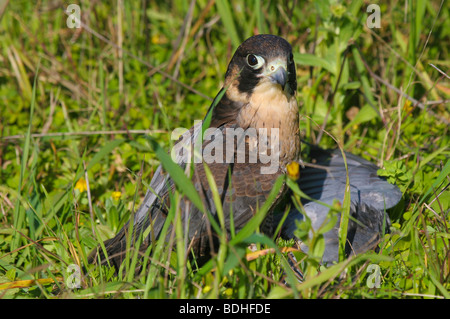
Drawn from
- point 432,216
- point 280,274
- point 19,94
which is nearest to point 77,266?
point 280,274

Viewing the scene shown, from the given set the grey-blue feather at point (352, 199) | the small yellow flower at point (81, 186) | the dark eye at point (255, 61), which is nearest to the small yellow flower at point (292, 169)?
the grey-blue feather at point (352, 199)

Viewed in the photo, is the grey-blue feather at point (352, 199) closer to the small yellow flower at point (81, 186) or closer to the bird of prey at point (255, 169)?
the bird of prey at point (255, 169)

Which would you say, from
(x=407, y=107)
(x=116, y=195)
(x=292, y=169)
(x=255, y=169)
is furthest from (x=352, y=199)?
(x=116, y=195)

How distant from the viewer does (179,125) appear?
4488mm

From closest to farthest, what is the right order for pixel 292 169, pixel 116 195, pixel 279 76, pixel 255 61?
1. pixel 279 76
2. pixel 255 61
3. pixel 292 169
4. pixel 116 195

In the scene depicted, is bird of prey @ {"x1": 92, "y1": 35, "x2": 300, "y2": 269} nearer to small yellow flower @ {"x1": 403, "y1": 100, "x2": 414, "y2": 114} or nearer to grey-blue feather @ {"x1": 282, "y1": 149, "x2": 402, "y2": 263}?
grey-blue feather @ {"x1": 282, "y1": 149, "x2": 402, "y2": 263}

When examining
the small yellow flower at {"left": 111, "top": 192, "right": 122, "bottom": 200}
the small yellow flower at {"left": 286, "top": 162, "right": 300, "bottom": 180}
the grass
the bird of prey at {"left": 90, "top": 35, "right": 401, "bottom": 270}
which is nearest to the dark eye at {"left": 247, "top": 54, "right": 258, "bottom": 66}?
the bird of prey at {"left": 90, "top": 35, "right": 401, "bottom": 270}

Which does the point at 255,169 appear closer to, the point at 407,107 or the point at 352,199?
the point at 352,199

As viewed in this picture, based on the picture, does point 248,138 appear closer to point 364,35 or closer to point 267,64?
point 267,64

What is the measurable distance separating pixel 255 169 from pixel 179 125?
5.49 feet

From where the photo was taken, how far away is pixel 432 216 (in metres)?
2.94

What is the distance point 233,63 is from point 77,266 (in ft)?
4.77

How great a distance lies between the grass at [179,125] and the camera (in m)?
2.39
